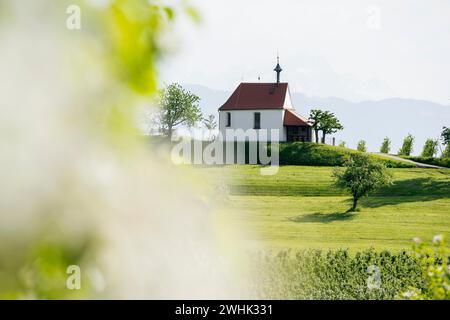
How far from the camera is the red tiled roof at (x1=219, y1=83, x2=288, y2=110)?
3584 cm

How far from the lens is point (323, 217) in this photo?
80.9 ft

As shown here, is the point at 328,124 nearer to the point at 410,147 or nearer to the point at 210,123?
the point at 410,147

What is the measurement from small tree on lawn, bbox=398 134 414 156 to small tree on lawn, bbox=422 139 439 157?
970 mm

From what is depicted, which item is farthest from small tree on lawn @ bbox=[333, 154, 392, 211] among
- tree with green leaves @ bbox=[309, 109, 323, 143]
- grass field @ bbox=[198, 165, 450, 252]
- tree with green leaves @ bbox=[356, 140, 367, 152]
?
tree with green leaves @ bbox=[356, 140, 367, 152]

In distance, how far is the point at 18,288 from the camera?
796 mm

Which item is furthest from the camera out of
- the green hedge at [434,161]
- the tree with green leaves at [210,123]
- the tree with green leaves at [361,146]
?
the tree with green leaves at [361,146]

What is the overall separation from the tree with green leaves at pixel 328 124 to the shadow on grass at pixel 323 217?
10.5 meters

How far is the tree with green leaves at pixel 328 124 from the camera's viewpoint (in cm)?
3512

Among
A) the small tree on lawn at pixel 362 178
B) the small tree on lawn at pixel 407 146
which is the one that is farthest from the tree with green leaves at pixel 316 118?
the small tree on lawn at pixel 362 178

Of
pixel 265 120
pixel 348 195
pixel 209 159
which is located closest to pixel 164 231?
pixel 348 195

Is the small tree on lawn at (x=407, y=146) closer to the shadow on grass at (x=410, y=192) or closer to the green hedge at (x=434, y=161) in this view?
the green hedge at (x=434, y=161)

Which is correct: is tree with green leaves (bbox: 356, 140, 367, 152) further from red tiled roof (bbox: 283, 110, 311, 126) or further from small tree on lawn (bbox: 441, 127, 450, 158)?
small tree on lawn (bbox: 441, 127, 450, 158)

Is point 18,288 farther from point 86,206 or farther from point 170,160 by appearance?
point 170,160
